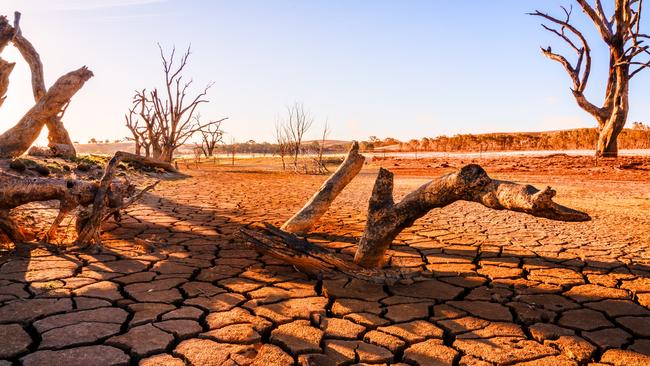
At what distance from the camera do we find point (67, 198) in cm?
462

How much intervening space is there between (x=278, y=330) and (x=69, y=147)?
14.1m

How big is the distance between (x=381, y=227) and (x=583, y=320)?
150cm

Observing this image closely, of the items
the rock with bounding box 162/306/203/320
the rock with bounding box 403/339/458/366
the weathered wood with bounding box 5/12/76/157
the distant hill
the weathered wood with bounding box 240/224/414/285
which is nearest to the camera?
the rock with bounding box 403/339/458/366

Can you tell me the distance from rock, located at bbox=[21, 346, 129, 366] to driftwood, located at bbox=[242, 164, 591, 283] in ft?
5.32

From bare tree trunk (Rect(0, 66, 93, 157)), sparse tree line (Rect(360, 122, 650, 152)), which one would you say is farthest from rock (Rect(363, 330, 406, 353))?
sparse tree line (Rect(360, 122, 650, 152))

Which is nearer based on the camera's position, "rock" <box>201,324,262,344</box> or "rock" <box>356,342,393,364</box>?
"rock" <box>356,342,393,364</box>

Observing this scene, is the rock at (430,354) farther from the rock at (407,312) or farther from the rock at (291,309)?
the rock at (291,309)

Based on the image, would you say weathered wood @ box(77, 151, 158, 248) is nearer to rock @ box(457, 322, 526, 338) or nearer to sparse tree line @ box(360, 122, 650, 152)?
rock @ box(457, 322, 526, 338)

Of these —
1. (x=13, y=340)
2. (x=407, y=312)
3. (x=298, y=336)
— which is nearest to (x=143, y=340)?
(x=13, y=340)

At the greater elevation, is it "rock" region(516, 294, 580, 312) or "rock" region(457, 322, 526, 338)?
"rock" region(516, 294, 580, 312)

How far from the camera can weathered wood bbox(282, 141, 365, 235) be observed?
5.54 m

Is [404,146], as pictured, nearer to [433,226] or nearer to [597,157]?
[597,157]

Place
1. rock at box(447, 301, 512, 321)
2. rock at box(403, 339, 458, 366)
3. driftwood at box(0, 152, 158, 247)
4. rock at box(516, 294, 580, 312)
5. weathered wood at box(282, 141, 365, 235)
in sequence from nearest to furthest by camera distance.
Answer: rock at box(403, 339, 458, 366)
rock at box(447, 301, 512, 321)
rock at box(516, 294, 580, 312)
driftwood at box(0, 152, 158, 247)
weathered wood at box(282, 141, 365, 235)

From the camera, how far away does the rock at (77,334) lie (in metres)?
2.41
